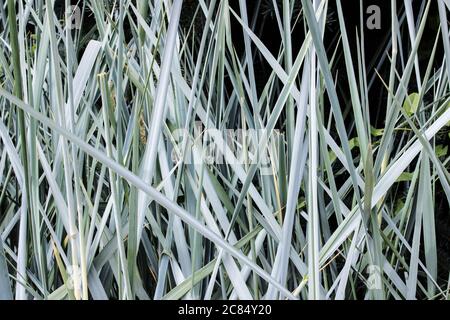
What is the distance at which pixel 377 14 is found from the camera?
2.69ft

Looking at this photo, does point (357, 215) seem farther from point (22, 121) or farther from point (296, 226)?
point (22, 121)

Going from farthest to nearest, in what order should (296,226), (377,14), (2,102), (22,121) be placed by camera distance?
(377,14) < (2,102) < (296,226) < (22,121)

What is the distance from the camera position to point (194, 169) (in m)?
0.52

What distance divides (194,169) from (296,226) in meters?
0.10

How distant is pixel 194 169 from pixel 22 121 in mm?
169

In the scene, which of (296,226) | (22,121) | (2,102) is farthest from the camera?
(2,102)

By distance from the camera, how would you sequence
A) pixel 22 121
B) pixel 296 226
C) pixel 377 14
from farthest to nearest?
pixel 377 14 < pixel 296 226 < pixel 22 121
